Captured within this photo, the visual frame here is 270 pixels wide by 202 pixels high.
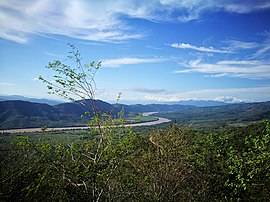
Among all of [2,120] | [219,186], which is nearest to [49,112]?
[2,120]

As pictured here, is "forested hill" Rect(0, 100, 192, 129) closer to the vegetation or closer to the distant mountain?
the distant mountain

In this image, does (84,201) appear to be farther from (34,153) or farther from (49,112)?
(49,112)

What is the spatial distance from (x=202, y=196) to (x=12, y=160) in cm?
1391

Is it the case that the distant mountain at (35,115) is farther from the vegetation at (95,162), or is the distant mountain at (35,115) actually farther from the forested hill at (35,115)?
the vegetation at (95,162)

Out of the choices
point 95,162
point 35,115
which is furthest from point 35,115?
point 95,162

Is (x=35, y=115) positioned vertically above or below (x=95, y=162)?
below

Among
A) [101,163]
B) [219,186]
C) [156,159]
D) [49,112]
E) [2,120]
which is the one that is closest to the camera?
[101,163]

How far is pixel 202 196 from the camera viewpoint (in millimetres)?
17141

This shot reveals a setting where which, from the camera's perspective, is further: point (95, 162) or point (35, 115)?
point (35, 115)

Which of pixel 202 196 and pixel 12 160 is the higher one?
pixel 12 160

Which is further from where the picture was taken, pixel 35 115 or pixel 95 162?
pixel 35 115

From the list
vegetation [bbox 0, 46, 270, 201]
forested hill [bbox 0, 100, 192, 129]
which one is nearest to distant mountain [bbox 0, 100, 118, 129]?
forested hill [bbox 0, 100, 192, 129]

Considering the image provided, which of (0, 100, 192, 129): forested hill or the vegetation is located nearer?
the vegetation

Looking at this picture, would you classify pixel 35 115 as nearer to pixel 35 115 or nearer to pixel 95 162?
pixel 35 115
